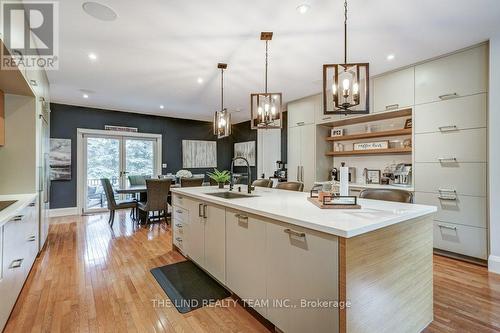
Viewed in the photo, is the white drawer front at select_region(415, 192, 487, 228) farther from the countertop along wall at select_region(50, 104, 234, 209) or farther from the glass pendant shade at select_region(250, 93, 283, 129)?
the countertop along wall at select_region(50, 104, 234, 209)

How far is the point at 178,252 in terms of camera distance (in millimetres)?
3199

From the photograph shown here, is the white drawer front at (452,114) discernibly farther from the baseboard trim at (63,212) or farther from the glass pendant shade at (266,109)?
the baseboard trim at (63,212)

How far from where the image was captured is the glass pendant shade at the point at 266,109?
278cm

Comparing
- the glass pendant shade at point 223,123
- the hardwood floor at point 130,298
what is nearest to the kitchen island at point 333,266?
the hardwood floor at point 130,298

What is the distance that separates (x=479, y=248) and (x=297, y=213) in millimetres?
2802

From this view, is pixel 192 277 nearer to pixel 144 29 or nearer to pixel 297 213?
pixel 297 213

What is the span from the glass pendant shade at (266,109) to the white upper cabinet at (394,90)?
1.92 m

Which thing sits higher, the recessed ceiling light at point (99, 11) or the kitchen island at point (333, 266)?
the recessed ceiling light at point (99, 11)

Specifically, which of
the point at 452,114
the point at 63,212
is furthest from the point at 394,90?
the point at 63,212

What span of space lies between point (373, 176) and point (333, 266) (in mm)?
3421

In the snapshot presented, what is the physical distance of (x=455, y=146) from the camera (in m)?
2.95

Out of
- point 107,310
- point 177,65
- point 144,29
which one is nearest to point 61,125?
point 177,65

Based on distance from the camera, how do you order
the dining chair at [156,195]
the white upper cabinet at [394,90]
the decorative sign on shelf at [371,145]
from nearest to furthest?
the white upper cabinet at [394,90], the decorative sign on shelf at [371,145], the dining chair at [156,195]

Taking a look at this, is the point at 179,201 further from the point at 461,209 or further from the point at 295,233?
the point at 461,209
